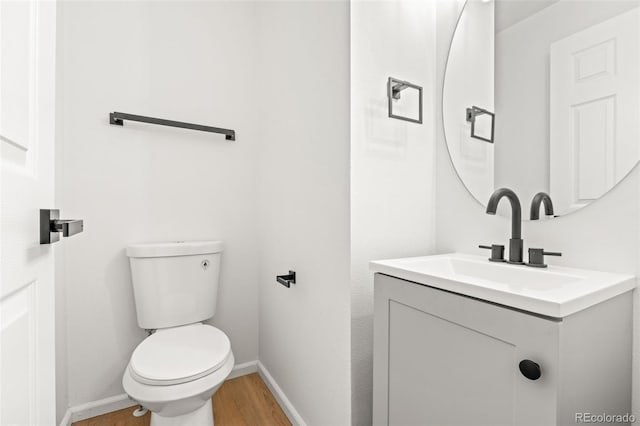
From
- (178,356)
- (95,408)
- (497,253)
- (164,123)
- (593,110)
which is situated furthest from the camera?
(164,123)

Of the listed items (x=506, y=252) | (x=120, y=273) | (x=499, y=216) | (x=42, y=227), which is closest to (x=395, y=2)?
(x=499, y=216)

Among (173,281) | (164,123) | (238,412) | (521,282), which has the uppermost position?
(164,123)

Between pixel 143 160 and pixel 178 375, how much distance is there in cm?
103

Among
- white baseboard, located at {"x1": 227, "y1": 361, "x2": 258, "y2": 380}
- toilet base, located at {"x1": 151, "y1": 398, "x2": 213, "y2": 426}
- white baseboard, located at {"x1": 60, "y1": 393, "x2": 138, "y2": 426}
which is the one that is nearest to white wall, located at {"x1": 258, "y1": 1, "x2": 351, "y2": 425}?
white baseboard, located at {"x1": 227, "y1": 361, "x2": 258, "y2": 380}

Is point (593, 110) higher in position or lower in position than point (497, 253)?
higher

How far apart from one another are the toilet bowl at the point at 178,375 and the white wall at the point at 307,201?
34cm

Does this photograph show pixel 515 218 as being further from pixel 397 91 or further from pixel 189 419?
pixel 189 419

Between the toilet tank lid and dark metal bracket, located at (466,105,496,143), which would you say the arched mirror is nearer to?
dark metal bracket, located at (466,105,496,143)

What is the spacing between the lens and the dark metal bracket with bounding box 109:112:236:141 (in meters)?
1.47

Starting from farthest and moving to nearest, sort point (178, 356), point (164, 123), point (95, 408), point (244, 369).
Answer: point (244, 369) < point (164, 123) < point (95, 408) < point (178, 356)

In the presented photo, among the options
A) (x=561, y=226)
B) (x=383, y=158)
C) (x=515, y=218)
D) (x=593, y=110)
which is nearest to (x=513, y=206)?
(x=515, y=218)

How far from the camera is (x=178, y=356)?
1.17 metres

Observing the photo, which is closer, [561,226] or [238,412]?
[561,226]

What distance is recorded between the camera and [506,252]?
0.99 meters
